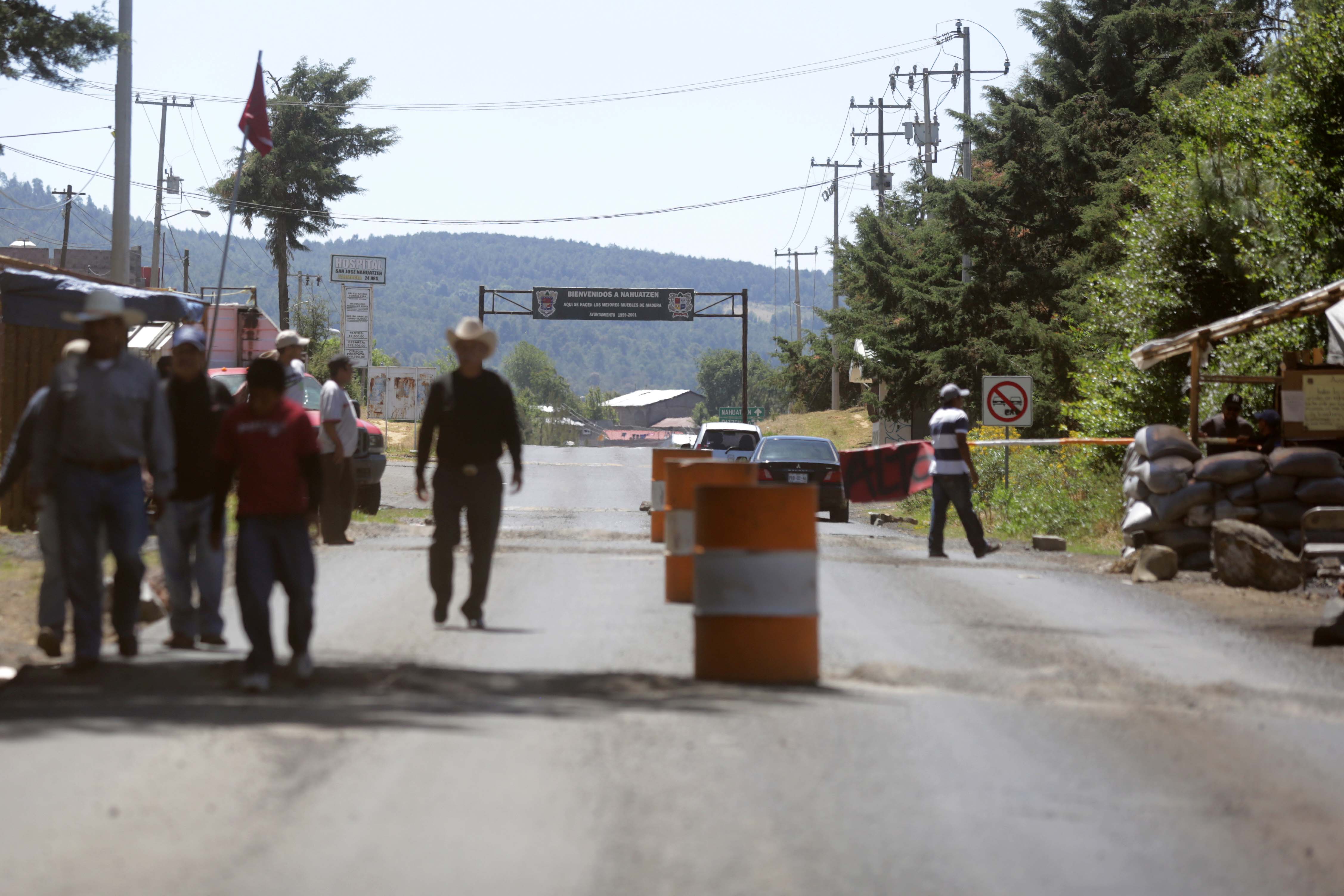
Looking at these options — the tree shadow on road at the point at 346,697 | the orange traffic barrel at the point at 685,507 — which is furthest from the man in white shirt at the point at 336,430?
the tree shadow on road at the point at 346,697

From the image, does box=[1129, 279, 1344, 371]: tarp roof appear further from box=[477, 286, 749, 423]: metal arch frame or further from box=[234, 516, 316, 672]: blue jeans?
box=[477, 286, 749, 423]: metal arch frame

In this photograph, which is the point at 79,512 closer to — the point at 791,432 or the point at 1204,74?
the point at 1204,74

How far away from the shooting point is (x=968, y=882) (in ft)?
15.3

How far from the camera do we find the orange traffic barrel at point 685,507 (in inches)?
429

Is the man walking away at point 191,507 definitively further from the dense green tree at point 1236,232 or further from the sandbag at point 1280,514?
the dense green tree at point 1236,232

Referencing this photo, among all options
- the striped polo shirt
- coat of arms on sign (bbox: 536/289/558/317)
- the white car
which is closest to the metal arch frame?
coat of arms on sign (bbox: 536/289/558/317)

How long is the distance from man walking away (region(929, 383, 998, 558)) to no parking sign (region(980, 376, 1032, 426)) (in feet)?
25.1

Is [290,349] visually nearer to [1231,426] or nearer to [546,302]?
[1231,426]

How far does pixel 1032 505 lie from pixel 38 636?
54.7ft

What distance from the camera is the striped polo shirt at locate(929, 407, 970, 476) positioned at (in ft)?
52.5

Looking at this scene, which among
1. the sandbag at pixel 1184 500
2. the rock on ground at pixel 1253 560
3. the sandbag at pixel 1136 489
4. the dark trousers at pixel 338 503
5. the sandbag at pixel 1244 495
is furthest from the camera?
the sandbag at pixel 1136 489

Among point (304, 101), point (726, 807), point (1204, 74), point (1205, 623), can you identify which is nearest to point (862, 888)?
point (726, 807)

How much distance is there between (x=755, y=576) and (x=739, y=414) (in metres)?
105

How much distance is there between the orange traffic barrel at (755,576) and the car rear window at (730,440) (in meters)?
22.6
